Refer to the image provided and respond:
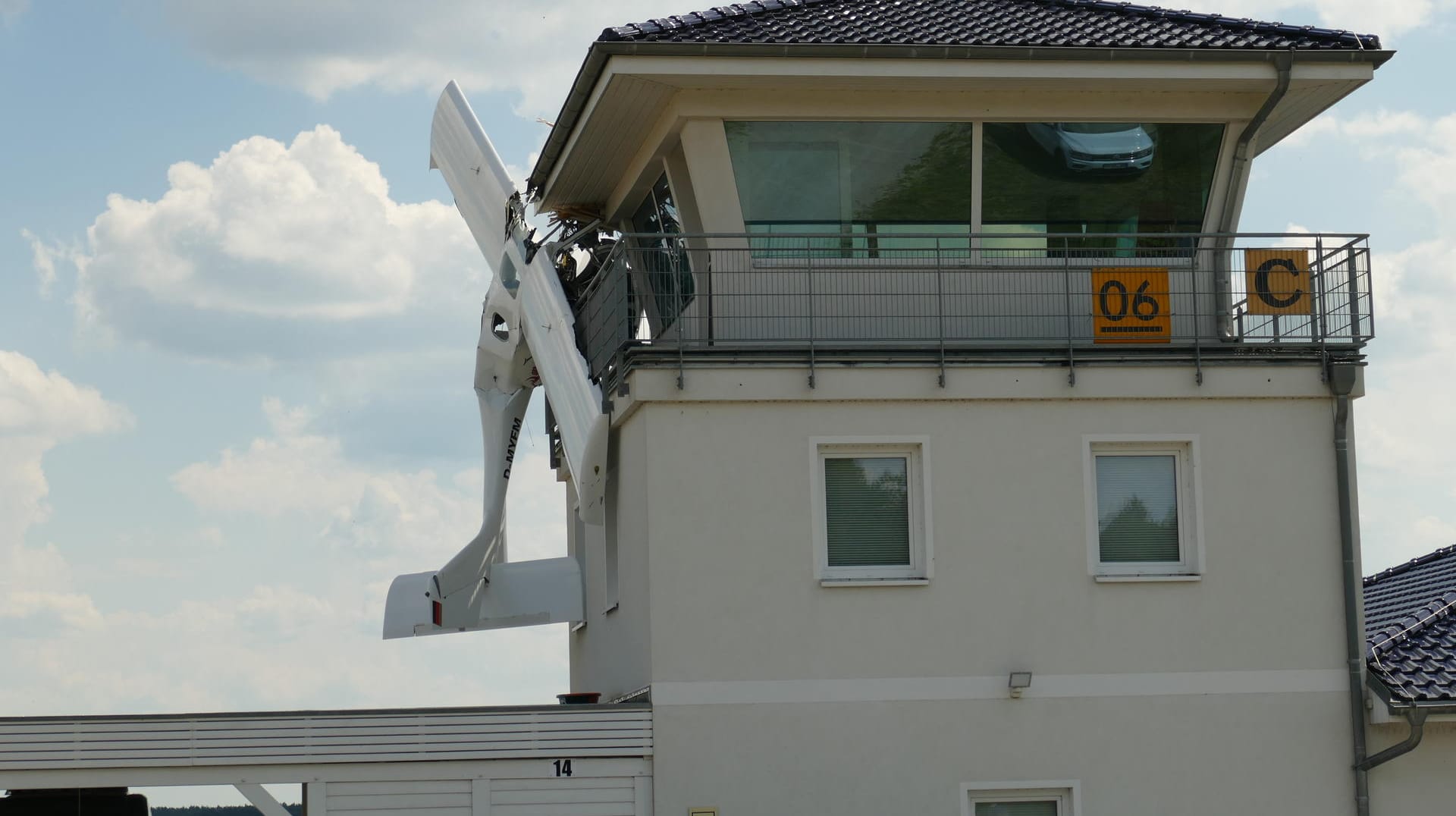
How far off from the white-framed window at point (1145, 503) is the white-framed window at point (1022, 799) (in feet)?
7.07

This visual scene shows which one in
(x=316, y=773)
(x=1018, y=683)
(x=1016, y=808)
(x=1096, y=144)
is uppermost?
(x=1096, y=144)

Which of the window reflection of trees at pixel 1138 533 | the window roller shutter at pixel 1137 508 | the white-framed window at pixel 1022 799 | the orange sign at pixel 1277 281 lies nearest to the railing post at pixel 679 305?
the window roller shutter at pixel 1137 508

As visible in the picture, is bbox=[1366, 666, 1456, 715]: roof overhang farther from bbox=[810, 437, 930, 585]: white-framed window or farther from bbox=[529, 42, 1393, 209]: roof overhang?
bbox=[529, 42, 1393, 209]: roof overhang

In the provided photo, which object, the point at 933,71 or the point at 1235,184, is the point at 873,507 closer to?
the point at 933,71

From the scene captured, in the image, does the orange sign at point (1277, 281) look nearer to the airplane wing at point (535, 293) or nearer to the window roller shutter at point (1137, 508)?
the window roller shutter at point (1137, 508)

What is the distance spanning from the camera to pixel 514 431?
25531 millimetres

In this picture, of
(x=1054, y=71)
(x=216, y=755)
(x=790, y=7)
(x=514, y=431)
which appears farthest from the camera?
(x=514, y=431)

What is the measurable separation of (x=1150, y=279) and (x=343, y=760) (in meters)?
9.28

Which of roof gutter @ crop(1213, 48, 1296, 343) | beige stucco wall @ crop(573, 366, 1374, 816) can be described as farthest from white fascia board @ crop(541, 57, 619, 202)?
roof gutter @ crop(1213, 48, 1296, 343)

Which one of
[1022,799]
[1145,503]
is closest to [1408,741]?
[1145,503]

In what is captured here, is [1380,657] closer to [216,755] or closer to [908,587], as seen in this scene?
[908,587]

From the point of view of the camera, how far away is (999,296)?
2009cm

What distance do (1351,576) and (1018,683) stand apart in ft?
11.7

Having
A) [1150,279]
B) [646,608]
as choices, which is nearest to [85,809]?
[646,608]
